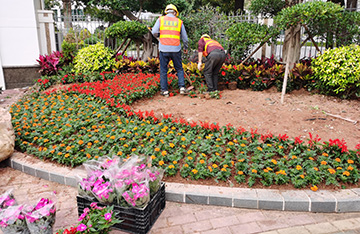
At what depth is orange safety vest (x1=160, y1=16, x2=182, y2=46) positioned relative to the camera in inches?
271

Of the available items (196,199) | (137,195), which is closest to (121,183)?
(137,195)

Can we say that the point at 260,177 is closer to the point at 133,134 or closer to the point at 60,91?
the point at 133,134

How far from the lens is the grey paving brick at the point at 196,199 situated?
352 cm

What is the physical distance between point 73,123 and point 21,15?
571 centimetres

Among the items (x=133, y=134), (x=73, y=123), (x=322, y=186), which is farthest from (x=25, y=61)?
(x=322, y=186)

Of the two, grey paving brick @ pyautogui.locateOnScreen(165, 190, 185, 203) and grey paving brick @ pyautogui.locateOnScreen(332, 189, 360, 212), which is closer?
grey paving brick @ pyautogui.locateOnScreen(332, 189, 360, 212)

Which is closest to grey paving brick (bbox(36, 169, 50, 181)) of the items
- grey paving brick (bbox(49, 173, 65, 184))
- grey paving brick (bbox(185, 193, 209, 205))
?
grey paving brick (bbox(49, 173, 65, 184))

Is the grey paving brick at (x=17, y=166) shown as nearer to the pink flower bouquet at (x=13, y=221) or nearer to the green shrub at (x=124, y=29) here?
the pink flower bouquet at (x=13, y=221)

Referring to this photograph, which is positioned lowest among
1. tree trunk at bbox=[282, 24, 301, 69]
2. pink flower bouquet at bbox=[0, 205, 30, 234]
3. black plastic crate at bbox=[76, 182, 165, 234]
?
black plastic crate at bbox=[76, 182, 165, 234]

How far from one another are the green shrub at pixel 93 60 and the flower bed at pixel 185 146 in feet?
9.38

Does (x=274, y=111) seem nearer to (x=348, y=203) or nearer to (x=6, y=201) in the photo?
(x=348, y=203)

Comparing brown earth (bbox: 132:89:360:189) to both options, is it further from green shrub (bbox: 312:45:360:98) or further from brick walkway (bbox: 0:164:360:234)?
brick walkway (bbox: 0:164:360:234)

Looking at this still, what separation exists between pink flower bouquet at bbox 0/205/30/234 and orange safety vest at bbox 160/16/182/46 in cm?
513

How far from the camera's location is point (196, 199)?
3.54 m
